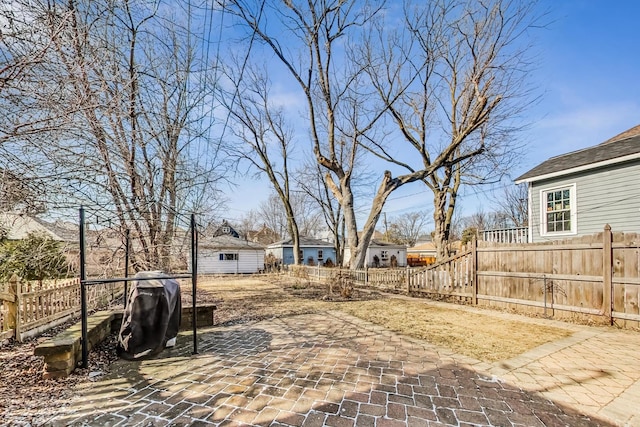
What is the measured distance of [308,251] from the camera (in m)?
29.8

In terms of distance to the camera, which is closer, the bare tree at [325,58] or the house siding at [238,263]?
the bare tree at [325,58]

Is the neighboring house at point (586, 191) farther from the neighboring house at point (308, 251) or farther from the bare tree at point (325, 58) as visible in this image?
the neighboring house at point (308, 251)

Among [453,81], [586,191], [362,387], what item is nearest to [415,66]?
[453,81]

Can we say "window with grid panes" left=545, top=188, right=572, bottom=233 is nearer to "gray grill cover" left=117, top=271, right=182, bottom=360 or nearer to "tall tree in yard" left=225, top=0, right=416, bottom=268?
"tall tree in yard" left=225, top=0, right=416, bottom=268

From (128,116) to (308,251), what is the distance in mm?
25815

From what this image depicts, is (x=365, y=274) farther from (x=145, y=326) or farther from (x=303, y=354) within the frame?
(x=145, y=326)

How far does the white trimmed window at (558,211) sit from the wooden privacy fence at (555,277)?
162 inches

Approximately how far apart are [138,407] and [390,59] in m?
13.1

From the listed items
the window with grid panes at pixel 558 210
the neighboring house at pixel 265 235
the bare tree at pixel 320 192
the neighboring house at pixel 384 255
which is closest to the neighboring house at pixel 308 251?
the neighboring house at pixel 384 255

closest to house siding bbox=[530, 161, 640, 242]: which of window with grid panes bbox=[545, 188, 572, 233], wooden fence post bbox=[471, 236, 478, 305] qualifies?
window with grid panes bbox=[545, 188, 572, 233]

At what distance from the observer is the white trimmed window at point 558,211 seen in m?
9.87

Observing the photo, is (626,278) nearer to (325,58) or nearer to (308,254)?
(325,58)

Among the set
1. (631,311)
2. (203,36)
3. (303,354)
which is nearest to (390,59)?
(203,36)

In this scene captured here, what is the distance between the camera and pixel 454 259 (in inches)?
350
